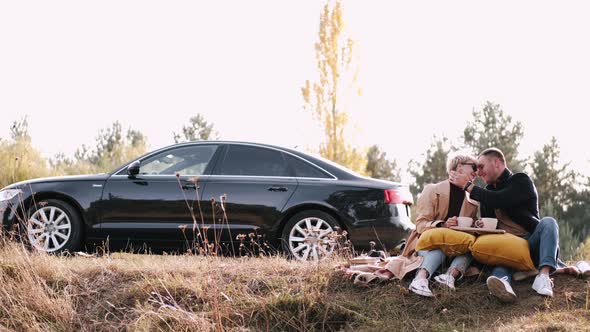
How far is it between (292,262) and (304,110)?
72.9ft

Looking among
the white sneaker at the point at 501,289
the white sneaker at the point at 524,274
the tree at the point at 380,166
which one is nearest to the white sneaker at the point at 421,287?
the white sneaker at the point at 501,289

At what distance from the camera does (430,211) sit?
6938 millimetres

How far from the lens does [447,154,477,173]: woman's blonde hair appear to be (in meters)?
6.66

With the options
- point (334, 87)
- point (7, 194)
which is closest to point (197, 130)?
point (334, 87)

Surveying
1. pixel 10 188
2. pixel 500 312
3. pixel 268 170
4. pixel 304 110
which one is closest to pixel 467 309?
pixel 500 312

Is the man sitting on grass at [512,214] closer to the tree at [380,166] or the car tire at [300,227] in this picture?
the car tire at [300,227]

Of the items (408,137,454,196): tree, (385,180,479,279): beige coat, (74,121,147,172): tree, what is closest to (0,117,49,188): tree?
(74,121,147,172): tree

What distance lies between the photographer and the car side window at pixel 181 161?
9562mm

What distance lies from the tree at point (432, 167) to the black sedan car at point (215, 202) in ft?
61.9

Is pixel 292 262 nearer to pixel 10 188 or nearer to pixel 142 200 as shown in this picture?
pixel 142 200

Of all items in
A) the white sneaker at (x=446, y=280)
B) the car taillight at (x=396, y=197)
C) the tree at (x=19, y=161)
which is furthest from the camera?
the tree at (x=19, y=161)

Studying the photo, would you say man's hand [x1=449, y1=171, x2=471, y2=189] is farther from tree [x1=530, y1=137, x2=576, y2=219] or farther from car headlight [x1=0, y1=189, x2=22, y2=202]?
tree [x1=530, y1=137, x2=576, y2=219]

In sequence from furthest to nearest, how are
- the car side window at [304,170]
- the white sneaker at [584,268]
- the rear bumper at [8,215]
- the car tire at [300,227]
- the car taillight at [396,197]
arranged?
the rear bumper at [8,215] → the car side window at [304,170] → the car taillight at [396,197] → the car tire at [300,227] → the white sneaker at [584,268]

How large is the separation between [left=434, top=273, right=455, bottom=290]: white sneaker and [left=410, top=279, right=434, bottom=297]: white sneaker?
6.7 inches
